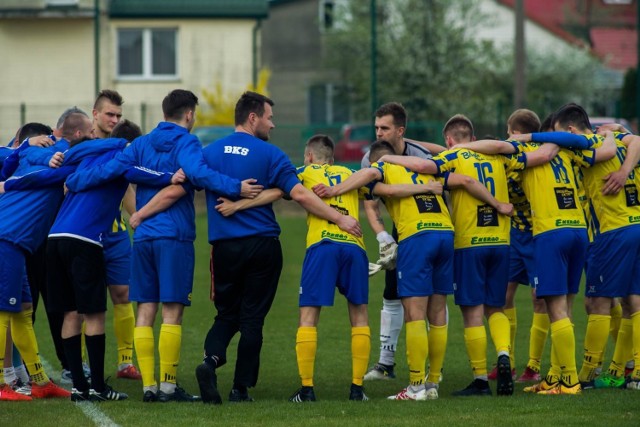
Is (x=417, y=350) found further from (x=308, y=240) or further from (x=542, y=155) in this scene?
(x=542, y=155)

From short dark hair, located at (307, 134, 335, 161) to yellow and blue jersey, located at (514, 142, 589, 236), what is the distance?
5.24ft

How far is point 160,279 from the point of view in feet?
30.3

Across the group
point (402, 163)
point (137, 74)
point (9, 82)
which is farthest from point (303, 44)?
point (402, 163)

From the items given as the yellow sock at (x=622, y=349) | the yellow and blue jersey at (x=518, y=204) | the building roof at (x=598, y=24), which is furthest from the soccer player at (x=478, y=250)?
the building roof at (x=598, y=24)

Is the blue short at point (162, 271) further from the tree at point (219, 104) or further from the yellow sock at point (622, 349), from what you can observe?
the tree at point (219, 104)

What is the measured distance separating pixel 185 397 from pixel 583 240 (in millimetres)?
3557

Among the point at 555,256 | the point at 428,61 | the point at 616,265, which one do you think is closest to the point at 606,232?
the point at 616,265

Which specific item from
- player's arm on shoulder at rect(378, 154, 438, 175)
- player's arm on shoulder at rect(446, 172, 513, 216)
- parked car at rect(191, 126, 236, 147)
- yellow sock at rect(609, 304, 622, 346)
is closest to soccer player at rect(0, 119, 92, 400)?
player's arm on shoulder at rect(378, 154, 438, 175)

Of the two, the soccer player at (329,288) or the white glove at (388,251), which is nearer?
the soccer player at (329,288)

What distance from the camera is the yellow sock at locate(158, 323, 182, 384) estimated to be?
9.23m

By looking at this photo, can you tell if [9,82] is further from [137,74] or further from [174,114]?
[174,114]

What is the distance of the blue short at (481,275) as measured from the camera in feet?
31.6

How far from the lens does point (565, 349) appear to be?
31.0ft

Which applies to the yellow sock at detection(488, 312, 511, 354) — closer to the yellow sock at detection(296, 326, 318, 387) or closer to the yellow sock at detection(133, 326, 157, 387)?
the yellow sock at detection(296, 326, 318, 387)
